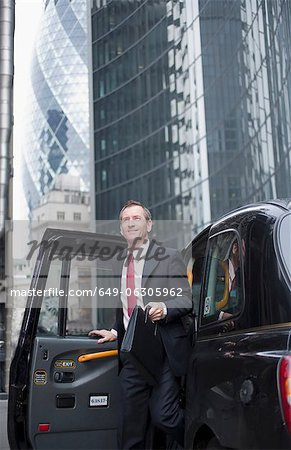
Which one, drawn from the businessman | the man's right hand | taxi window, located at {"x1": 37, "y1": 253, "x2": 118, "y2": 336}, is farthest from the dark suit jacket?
taxi window, located at {"x1": 37, "y1": 253, "x2": 118, "y2": 336}

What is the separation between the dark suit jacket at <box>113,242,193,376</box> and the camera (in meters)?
2.99

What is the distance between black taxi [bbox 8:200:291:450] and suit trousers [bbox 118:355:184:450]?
0.19m

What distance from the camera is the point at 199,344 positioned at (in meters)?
2.76

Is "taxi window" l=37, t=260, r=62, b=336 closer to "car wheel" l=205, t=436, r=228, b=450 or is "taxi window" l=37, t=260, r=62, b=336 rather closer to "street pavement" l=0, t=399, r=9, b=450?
"street pavement" l=0, t=399, r=9, b=450

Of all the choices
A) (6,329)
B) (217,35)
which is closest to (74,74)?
(217,35)

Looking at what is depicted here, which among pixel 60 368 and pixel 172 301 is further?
pixel 60 368

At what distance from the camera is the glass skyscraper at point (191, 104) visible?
23109mm

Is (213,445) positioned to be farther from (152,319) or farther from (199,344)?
(152,319)

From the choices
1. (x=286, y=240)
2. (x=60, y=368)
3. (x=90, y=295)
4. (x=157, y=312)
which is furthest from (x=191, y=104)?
(x=286, y=240)

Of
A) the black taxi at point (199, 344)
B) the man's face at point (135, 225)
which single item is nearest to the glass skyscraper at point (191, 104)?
the black taxi at point (199, 344)

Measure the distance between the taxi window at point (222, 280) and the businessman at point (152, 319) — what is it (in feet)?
0.76

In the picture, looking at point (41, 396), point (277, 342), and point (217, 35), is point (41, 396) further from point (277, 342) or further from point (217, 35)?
point (217, 35)

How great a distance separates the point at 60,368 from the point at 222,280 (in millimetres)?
1287

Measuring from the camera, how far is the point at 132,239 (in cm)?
335
